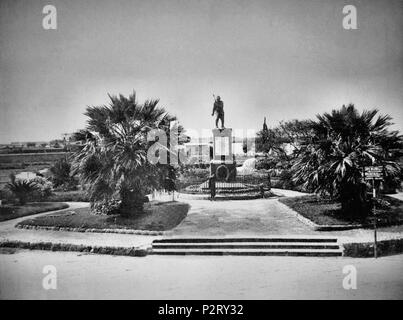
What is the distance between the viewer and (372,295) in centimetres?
622

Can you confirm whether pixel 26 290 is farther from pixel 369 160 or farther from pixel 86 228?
pixel 369 160

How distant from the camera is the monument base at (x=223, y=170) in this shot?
21.8m

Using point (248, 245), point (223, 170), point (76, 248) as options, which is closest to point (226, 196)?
point (223, 170)

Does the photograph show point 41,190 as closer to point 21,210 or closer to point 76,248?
point 21,210

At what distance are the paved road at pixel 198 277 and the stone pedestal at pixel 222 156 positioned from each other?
43.1 ft

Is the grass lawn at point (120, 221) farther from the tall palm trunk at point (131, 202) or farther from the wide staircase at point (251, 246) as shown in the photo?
the wide staircase at point (251, 246)

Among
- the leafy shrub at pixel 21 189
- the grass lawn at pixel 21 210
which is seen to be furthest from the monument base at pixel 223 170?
the leafy shrub at pixel 21 189

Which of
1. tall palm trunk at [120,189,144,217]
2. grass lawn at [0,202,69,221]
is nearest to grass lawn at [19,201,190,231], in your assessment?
tall palm trunk at [120,189,144,217]

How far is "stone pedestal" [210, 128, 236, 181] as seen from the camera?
2180 centimetres

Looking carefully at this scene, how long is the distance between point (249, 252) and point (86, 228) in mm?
6024

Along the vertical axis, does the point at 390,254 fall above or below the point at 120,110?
below
